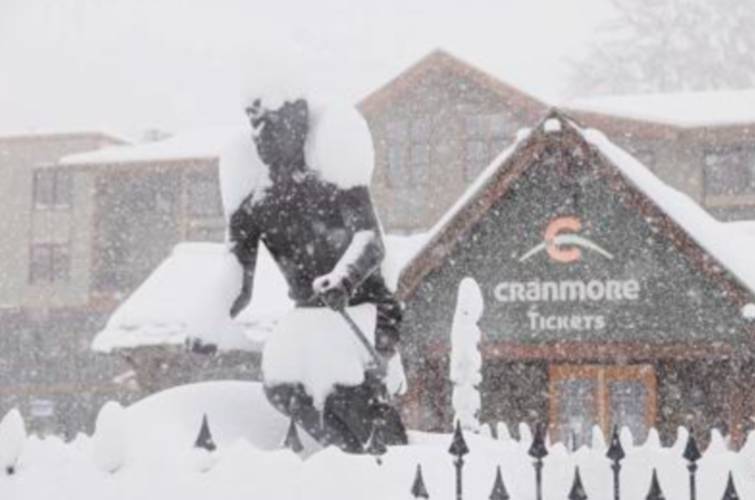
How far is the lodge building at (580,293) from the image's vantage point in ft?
53.3

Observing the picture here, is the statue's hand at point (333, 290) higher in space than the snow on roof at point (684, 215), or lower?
higher

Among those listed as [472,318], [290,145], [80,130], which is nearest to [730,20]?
[80,130]

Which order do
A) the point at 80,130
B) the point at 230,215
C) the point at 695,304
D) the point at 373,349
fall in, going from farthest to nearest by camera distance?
1. the point at 80,130
2. the point at 695,304
3. the point at 230,215
4. the point at 373,349

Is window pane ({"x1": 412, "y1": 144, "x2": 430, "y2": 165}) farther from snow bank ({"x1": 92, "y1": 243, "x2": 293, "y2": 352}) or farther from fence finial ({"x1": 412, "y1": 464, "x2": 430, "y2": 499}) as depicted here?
fence finial ({"x1": 412, "y1": 464, "x2": 430, "y2": 499})

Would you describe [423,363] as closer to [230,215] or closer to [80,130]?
[230,215]

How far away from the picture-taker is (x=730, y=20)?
41.1 metres

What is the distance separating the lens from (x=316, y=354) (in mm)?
4238

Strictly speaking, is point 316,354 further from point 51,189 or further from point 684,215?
point 51,189

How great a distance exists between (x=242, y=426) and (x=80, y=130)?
37.7 meters

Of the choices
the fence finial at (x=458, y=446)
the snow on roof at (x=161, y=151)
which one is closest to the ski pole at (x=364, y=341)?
the fence finial at (x=458, y=446)

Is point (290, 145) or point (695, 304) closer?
point (290, 145)

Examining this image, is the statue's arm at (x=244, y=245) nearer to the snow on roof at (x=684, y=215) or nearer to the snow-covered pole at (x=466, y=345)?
the snow-covered pole at (x=466, y=345)

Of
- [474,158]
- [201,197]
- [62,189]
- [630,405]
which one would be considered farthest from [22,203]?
[630,405]

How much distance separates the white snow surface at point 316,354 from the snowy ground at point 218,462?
26 cm
